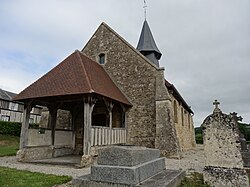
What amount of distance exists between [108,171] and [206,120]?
2581 millimetres

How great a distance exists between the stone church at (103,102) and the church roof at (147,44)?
4674 millimetres

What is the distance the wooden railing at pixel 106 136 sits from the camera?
8.09 m

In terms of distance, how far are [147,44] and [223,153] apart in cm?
1418

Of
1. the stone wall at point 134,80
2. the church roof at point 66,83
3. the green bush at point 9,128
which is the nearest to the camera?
the church roof at point 66,83

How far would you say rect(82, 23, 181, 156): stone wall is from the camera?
35.8 ft

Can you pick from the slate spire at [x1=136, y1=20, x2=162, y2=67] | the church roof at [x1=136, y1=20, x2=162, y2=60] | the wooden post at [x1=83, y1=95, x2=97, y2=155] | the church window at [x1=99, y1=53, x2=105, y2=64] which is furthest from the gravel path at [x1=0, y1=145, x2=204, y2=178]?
the church roof at [x1=136, y1=20, x2=162, y2=60]

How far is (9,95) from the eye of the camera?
25719 mm

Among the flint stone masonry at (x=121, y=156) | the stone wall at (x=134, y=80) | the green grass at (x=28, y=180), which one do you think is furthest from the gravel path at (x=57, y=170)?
the stone wall at (x=134, y=80)

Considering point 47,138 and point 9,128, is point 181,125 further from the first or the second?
point 9,128

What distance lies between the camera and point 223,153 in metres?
4.57

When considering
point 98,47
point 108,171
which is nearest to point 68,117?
point 98,47

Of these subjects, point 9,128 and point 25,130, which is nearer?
point 25,130

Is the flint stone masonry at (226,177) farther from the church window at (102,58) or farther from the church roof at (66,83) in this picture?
the church window at (102,58)

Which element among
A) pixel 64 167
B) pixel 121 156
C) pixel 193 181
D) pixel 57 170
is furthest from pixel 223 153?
pixel 64 167
